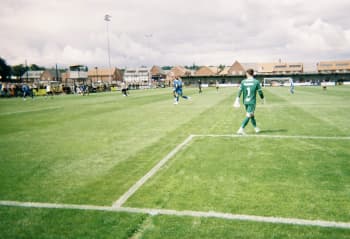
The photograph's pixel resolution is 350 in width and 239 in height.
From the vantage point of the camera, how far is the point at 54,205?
4156 millimetres

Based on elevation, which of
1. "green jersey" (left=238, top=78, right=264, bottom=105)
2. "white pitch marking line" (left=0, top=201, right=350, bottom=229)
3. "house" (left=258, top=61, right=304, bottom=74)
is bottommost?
"white pitch marking line" (left=0, top=201, right=350, bottom=229)

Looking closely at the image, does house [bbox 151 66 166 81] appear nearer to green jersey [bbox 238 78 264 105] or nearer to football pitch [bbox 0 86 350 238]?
green jersey [bbox 238 78 264 105]

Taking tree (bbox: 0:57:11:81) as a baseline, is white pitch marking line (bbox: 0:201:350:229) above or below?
below

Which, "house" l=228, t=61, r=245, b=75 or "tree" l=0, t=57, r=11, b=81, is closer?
"tree" l=0, t=57, r=11, b=81

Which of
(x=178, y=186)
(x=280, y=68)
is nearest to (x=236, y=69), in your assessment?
(x=280, y=68)

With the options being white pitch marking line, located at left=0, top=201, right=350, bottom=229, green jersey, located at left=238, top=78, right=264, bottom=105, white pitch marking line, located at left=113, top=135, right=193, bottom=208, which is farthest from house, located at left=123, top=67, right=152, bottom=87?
white pitch marking line, located at left=0, top=201, right=350, bottom=229

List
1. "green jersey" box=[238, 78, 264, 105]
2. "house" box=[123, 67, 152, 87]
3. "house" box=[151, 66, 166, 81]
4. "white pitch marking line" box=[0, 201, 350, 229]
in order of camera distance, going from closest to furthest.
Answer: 1. "white pitch marking line" box=[0, 201, 350, 229]
2. "green jersey" box=[238, 78, 264, 105]
3. "house" box=[123, 67, 152, 87]
4. "house" box=[151, 66, 166, 81]

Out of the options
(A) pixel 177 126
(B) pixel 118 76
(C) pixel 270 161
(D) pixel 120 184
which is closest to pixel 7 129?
(A) pixel 177 126

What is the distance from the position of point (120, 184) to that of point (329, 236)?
10.7 ft

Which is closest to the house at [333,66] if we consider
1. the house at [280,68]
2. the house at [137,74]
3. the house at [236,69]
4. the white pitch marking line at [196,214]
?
the house at [280,68]

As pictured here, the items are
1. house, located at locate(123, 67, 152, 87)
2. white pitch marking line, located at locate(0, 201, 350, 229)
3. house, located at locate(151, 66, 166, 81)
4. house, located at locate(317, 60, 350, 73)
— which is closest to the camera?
white pitch marking line, located at locate(0, 201, 350, 229)

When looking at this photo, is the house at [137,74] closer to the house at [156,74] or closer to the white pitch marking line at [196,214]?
the house at [156,74]

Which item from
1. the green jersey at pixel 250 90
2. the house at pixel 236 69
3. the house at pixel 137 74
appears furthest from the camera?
the house at pixel 137 74

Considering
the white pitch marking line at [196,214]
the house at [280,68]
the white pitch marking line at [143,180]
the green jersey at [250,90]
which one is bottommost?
the white pitch marking line at [196,214]
